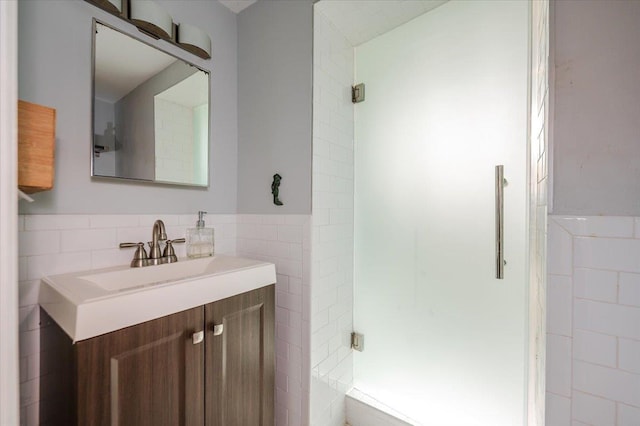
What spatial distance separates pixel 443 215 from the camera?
131cm

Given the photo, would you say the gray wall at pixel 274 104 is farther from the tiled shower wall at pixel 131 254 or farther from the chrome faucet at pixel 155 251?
the chrome faucet at pixel 155 251

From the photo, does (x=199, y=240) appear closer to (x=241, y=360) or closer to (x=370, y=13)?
(x=241, y=360)

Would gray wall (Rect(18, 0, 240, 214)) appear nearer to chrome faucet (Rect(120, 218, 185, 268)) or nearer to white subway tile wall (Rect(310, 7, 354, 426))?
chrome faucet (Rect(120, 218, 185, 268))

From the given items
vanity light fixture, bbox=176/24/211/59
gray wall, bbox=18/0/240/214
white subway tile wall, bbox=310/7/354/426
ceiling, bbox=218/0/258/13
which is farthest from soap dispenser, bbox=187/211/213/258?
ceiling, bbox=218/0/258/13

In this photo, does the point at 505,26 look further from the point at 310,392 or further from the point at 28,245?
the point at 28,245

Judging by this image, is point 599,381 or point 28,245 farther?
point 28,245

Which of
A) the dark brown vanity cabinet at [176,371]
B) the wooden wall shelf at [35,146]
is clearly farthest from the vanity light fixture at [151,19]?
the dark brown vanity cabinet at [176,371]

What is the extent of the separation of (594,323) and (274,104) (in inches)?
58.8

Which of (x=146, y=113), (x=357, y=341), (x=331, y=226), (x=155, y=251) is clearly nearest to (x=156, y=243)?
(x=155, y=251)

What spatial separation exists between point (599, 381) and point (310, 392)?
3.63 feet

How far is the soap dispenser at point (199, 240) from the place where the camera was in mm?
1323

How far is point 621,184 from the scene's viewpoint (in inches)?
21.4

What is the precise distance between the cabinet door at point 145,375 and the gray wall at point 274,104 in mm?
755

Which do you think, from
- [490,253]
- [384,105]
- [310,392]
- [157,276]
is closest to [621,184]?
[490,253]
